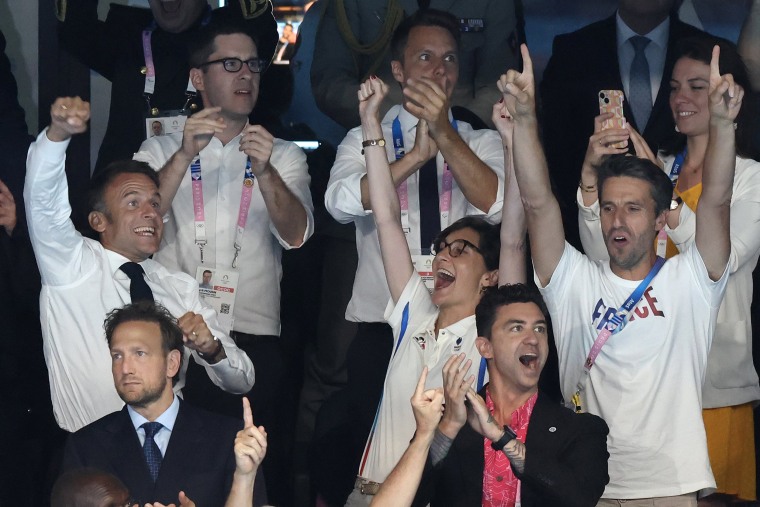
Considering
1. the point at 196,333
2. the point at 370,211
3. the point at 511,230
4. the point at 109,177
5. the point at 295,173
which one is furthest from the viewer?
the point at 295,173

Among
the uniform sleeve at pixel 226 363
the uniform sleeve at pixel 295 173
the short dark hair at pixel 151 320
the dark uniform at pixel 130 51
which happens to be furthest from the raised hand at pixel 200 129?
the short dark hair at pixel 151 320

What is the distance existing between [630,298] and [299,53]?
2.54 m

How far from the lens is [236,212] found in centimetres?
533

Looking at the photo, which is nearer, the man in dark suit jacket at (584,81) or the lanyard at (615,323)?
the lanyard at (615,323)

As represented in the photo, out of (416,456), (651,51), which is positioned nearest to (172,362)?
(416,456)

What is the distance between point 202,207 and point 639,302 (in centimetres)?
183

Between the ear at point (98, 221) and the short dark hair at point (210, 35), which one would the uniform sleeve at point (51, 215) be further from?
the short dark hair at point (210, 35)

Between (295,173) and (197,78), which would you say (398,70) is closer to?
(295,173)

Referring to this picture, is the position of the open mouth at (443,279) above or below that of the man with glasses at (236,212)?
below

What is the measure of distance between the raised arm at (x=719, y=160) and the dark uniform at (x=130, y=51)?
220 cm

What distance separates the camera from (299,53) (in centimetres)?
632

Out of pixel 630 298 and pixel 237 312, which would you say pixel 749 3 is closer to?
pixel 630 298

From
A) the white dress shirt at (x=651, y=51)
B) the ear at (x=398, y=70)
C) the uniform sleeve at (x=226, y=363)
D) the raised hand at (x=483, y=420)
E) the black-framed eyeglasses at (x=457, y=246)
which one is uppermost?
the white dress shirt at (x=651, y=51)

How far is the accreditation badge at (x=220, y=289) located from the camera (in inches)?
202
